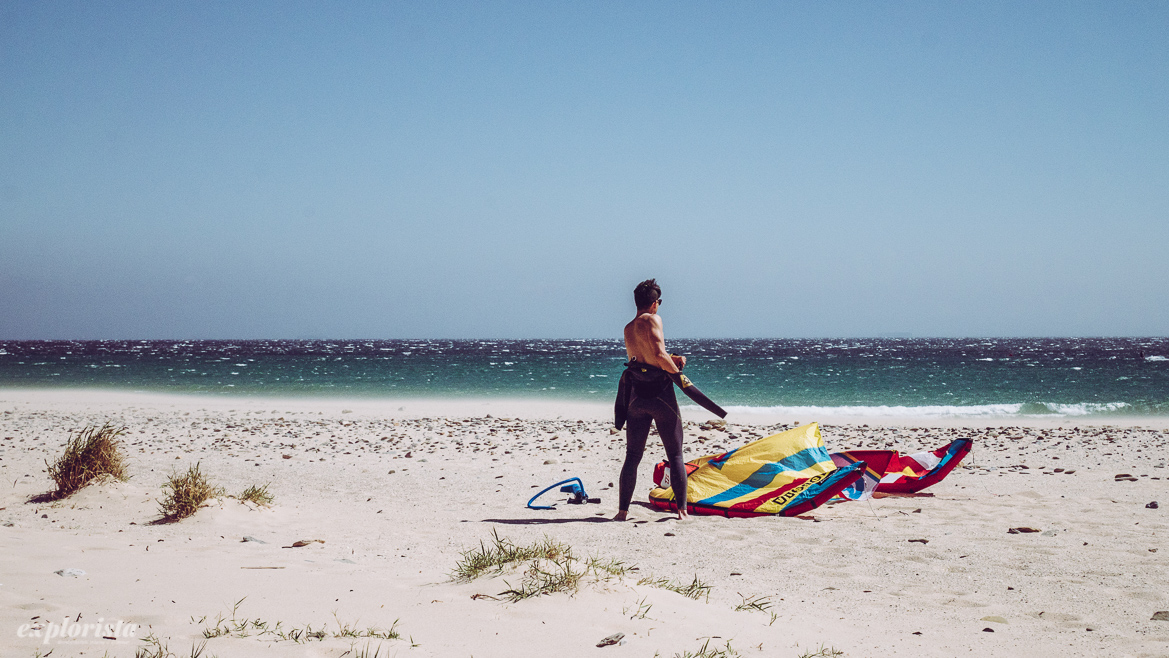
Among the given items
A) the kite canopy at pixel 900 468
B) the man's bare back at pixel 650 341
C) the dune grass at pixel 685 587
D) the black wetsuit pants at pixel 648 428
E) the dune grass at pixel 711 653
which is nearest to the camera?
the dune grass at pixel 711 653

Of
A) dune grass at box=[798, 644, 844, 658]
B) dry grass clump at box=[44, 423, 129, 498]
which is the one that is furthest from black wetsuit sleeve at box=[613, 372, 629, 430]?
dry grass clump at box=[44, 423, 129, 498]

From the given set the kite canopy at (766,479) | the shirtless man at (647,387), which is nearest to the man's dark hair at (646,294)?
the shirtless man at (647,387)

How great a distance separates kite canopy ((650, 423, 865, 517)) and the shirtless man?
703mm

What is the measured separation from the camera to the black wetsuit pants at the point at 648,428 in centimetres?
629

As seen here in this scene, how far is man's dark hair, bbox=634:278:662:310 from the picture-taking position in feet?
20.8

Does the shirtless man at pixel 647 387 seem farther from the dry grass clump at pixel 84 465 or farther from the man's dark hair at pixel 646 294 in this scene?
the dry grass clump at pixel 84 465

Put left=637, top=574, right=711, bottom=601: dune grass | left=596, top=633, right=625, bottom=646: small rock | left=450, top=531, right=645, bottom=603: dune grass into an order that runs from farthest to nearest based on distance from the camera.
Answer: left=637, top=574, right=711, bottom=601: dune grass
left=450, top=531, right=645, bottom=603: dune grass
left=596, top=633, right=625, bottom=646: small rock

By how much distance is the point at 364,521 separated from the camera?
6.48 metres

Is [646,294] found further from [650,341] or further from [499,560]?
[499,560]

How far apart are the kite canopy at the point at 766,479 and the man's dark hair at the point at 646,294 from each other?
191 centimetres

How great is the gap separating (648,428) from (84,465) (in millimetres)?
5548

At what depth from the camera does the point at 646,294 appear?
6.36 metres

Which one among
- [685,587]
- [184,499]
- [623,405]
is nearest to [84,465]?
[184,499]

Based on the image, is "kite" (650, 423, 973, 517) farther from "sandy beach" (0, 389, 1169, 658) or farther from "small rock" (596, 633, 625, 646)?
"small rock" (596, 633, 625, 646)
